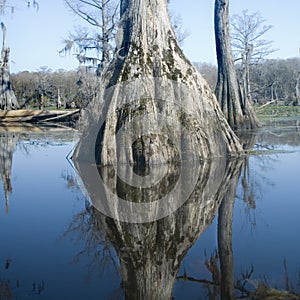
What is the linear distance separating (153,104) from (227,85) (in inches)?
465

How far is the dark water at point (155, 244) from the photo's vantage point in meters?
3.28

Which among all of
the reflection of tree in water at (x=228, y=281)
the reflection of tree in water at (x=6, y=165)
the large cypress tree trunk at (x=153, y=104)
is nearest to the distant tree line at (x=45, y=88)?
the reflection of tree in water at (x=6, y=165)

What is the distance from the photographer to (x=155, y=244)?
4168 millimetres

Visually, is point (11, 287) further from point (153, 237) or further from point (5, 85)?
point (5, 85)

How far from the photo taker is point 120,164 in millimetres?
9219

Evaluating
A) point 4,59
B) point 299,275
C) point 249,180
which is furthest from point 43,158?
point 4,59

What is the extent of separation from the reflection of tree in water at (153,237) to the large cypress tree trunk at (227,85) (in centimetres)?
1405

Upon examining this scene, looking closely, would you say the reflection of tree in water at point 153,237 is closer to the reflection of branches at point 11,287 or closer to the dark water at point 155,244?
the dark water at point 155,244

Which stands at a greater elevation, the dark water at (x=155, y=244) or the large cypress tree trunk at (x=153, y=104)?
the large cypress tree trunk at (x=153, y=104)

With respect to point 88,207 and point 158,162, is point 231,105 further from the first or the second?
point 88,207

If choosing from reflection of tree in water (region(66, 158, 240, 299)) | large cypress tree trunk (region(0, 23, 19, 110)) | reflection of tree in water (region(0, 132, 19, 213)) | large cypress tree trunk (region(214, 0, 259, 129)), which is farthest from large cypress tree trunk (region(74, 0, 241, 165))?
large cypress tree trunk (region(0, 23, 19, 110))

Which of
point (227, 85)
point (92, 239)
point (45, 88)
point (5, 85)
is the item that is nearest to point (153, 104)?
point (92, 239)

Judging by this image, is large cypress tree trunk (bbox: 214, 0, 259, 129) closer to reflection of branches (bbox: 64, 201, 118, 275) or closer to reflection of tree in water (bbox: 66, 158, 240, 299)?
reflection of tree in water (bbox: 66, 158, 240, 299)

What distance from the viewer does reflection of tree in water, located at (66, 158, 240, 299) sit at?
132 inches
